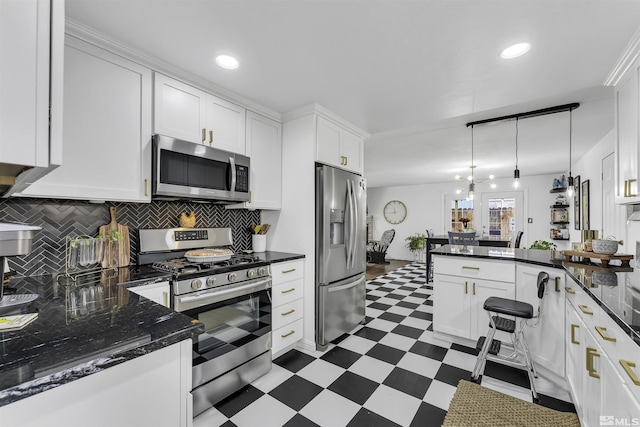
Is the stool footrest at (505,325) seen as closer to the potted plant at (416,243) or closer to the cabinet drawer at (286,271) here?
the cabinet drawer at (286,271)

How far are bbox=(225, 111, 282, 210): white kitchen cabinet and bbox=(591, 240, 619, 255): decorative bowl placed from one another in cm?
259

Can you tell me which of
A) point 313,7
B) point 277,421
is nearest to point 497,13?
point 313,7

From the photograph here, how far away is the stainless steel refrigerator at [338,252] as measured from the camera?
250 cm

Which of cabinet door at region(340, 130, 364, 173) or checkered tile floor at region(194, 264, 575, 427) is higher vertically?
cabinet door at region(340, 130, 364, 173)

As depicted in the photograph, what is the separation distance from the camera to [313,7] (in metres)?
1.39

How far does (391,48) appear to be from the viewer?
172cm

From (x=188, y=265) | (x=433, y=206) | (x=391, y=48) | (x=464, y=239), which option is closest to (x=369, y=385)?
(x=188, y=265)

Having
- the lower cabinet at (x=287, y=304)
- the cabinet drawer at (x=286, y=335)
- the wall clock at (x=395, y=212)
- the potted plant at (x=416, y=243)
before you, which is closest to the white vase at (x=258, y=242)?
the lower cabinet at (x=287, y=304)

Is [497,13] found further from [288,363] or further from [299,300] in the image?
[288,363]

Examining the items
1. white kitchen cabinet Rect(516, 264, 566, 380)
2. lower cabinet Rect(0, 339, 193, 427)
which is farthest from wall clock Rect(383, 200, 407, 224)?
lower cabinet Rect(0, 339, 193, 427)

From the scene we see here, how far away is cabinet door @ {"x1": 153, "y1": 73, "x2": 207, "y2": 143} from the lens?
188cm

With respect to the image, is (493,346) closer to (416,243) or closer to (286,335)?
(286,335)

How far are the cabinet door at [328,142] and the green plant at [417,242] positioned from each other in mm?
5748

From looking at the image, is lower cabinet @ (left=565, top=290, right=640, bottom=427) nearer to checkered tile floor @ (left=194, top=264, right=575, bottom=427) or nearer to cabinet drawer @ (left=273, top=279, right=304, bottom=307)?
checkered tile floor @ (left=194, top=264, right=575, bottom=427)
